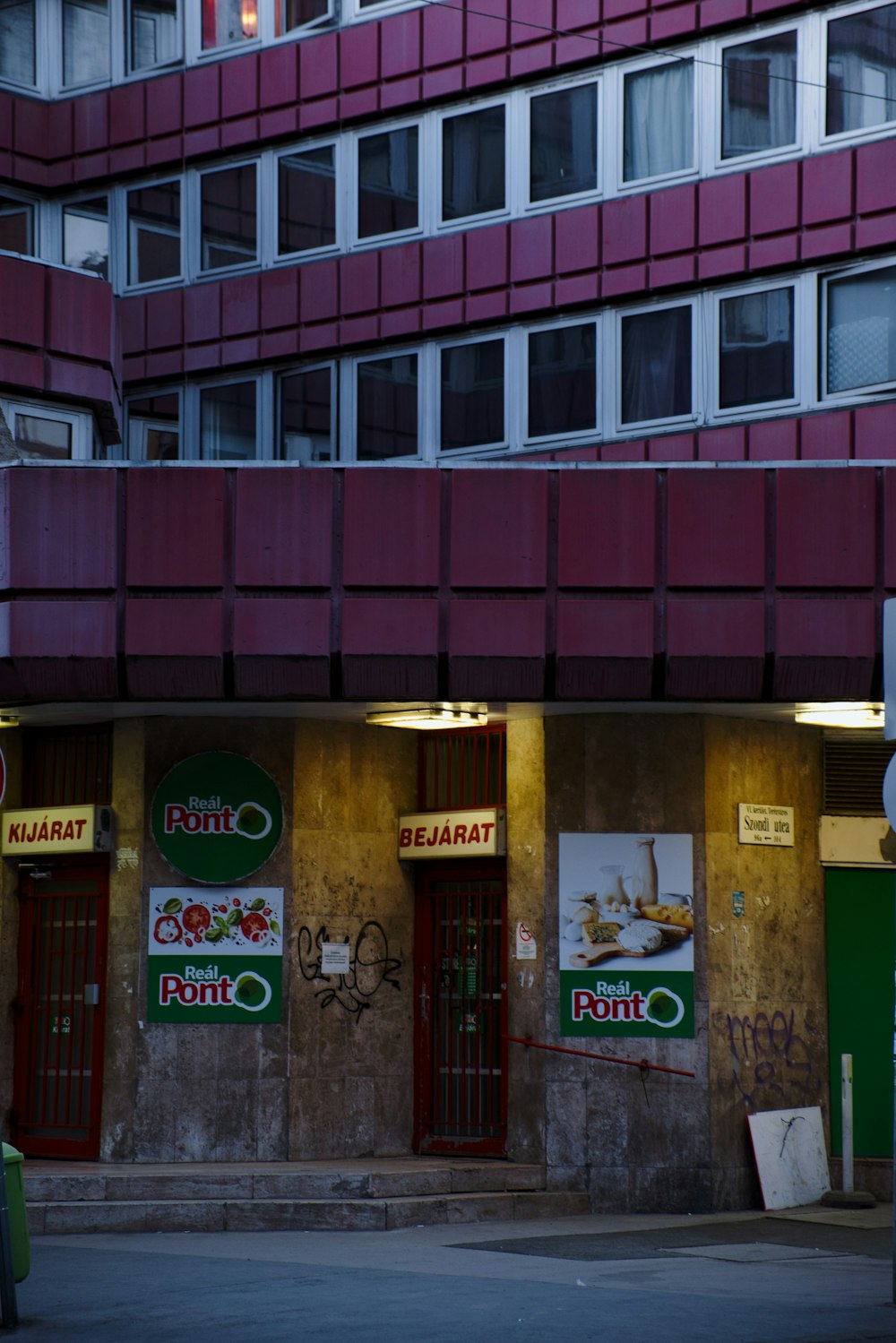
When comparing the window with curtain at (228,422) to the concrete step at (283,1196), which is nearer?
the concrete step at (283,1196)

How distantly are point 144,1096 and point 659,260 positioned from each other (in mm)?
8866

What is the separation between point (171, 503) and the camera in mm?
14719

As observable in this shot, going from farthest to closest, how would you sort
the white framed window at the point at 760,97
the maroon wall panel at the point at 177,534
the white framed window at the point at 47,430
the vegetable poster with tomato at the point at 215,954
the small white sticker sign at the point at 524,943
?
1. the white framed window at the point at 760,97
2. the white framed window at the point at 47,430
3. the vegetable poster with tomato at the point at 215,954
4. the small white sticker sign at the point at 524,943
5. the maroon wall panel at the point at 177,534

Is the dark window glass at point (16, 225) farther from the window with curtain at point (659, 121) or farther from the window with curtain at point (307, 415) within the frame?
the window with curtain at point (659, 121)

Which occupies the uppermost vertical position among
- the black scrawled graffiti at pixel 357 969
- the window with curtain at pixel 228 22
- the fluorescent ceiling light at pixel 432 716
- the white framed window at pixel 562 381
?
the window with curtain at pixel 228 22

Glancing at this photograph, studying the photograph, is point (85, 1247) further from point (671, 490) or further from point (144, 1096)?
point (671, 490)

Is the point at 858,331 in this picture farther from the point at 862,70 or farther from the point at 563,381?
the point at 563,381

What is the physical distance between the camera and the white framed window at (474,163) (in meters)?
20.2

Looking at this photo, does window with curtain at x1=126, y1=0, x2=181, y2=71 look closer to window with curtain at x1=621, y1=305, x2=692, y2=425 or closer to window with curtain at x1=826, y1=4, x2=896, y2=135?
window with curtain at x1=621, y1=305, x2=692, y2=425

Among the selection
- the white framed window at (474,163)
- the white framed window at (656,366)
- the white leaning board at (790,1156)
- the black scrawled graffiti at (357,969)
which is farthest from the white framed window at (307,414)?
the white leaning board at (790,1156)

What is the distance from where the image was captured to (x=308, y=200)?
21.6 metres

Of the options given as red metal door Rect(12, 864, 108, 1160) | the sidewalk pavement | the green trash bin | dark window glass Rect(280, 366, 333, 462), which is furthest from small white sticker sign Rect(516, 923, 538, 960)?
dark window glass Rect(280, 366, 333, 462)

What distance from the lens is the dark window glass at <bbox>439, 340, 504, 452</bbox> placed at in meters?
20.1

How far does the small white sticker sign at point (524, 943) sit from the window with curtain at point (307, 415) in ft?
23.4
